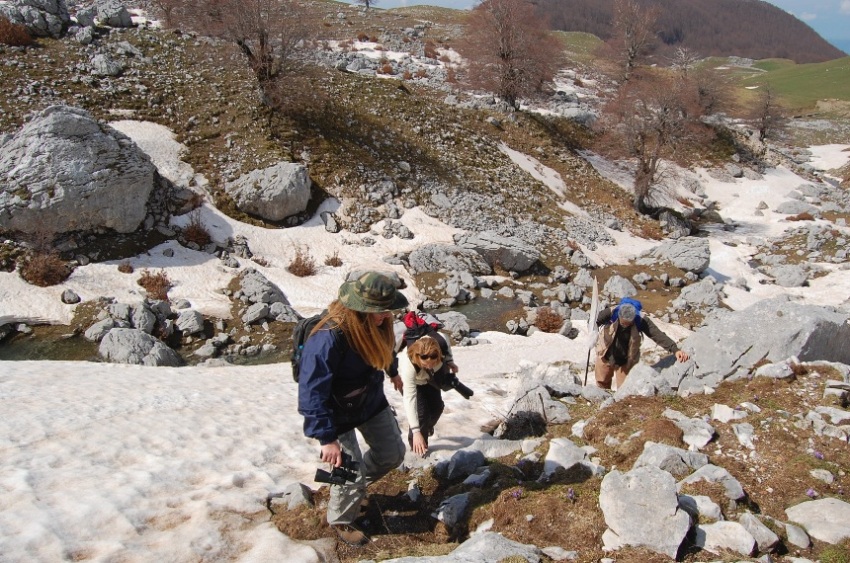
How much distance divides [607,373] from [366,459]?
5.90 m

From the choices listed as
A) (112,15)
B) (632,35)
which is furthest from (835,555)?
(632,35)

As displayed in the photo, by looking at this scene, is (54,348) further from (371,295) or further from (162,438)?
(371,295)

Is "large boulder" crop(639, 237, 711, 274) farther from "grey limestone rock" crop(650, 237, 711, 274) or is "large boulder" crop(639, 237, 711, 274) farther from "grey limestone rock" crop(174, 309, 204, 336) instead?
"grey limestone rock" crop(174, 309, 204, 336)

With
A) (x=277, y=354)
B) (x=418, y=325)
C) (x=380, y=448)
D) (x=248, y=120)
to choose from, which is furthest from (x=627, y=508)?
(x=248, y=120)

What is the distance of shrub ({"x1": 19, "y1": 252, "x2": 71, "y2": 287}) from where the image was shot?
51.3 ft

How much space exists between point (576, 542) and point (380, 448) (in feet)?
6.77

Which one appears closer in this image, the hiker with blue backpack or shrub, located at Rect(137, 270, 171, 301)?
the hiker with blue backpack

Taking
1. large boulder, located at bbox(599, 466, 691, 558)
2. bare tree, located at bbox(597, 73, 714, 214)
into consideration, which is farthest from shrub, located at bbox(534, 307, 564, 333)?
bare tree, located at bbox(597, 73, 714, 214)

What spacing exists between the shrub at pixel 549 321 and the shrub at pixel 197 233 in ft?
43.8

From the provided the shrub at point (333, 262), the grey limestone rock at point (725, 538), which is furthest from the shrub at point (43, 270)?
the grey limestone rock at point (725, 538)

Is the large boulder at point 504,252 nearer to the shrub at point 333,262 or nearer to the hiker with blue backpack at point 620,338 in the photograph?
the shrub at point 333,262

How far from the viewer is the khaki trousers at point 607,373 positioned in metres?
9.25

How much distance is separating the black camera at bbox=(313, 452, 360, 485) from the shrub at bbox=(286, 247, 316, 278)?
1569 cm

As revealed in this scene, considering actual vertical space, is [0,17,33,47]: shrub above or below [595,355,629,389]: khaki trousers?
above
